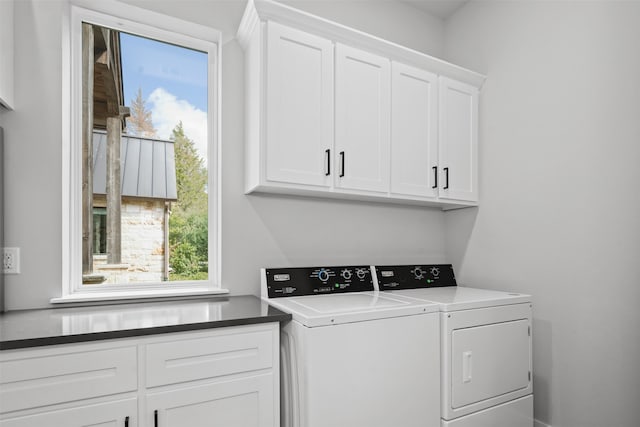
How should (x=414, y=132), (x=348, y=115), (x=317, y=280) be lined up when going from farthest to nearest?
(x=414, y=132)
(x=317, y=280)
(x=348, y=115)

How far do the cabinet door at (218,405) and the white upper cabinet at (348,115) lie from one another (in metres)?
0.91

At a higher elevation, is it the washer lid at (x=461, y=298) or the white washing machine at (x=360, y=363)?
the washer lid at (x=461, y=298)

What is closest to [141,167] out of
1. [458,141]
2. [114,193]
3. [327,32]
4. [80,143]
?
[114,193]

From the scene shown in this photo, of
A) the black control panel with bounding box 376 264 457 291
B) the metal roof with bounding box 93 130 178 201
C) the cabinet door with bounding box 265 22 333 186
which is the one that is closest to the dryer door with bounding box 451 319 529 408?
the black control panel with bounding box 376 264 457 291

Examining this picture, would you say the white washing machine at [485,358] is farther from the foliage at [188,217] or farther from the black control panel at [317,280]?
the foliage at [188,217]

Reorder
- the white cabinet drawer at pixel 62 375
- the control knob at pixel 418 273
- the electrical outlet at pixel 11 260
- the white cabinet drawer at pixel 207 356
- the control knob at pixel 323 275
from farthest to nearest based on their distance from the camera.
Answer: the control knob at pixel 418 273 < the control knob at pixel 323 275 < the electrical outlet at pixel 11 260 < the white cabinet drawer at pixel 207 356 < the white cabinet drawer at pixel 62 375

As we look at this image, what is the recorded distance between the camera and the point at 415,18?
9.09 ft

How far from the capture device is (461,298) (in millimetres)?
2008

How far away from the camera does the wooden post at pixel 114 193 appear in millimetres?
1928

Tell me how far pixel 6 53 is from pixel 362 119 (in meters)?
1.65

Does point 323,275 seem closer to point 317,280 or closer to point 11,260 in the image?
point 317,280

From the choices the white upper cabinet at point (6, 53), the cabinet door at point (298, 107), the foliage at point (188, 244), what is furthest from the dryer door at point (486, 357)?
the white upper cabinet at point (6, 53)

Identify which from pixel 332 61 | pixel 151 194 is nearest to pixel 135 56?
pixel 151 194

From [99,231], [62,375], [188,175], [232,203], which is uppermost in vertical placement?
[188,175]
